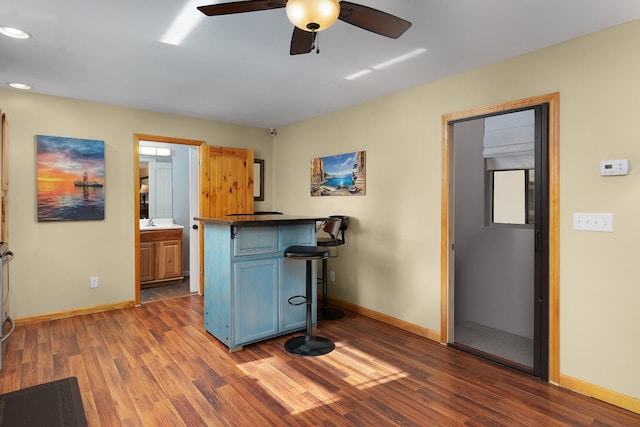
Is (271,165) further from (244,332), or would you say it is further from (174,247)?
(244,332)

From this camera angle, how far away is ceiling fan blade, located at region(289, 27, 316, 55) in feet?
6.18

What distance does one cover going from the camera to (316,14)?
1.51 meters

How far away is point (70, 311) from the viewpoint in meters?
4.02

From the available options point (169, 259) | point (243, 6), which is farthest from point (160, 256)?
point (243, 6)

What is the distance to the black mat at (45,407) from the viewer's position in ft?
4.42

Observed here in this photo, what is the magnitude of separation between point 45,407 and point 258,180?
4347 millimetres

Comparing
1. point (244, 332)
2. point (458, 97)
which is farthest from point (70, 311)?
point (458, 97)

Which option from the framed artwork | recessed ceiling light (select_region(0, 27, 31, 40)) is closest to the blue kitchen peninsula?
recessed ceiling light (select_region(0, 27, 31, 40))

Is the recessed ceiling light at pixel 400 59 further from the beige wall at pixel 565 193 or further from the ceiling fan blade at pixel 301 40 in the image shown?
the ceiling fan blade at pixel 301 40

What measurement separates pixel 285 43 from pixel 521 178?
9.46 ft

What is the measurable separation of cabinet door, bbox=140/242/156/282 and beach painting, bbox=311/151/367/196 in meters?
2.63

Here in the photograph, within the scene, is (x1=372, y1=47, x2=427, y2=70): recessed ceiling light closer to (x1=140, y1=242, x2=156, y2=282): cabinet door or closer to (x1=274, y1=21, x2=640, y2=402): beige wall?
(x1=274, y1=21, x2=640, y2=402): beige wall

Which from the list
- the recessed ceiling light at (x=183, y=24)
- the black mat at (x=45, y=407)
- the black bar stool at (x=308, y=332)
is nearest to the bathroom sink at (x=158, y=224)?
the black bar stool at (x=308, y=332)

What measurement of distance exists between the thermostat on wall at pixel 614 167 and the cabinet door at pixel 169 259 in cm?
532
